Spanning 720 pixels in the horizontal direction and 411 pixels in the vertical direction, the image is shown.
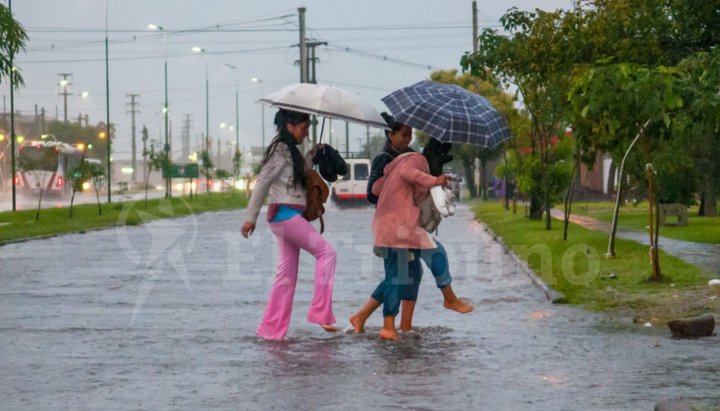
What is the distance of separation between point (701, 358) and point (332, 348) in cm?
278

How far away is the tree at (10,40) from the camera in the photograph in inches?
1126

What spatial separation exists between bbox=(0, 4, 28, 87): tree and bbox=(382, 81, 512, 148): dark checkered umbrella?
728 inches

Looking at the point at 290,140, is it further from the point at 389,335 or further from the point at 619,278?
the point at 619,278

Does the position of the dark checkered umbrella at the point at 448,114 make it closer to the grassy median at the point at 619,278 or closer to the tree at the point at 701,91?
the grassy median at the point at 619,278

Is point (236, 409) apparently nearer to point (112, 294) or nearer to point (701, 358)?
point (701, 358)

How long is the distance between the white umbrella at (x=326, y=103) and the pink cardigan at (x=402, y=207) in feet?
1.58

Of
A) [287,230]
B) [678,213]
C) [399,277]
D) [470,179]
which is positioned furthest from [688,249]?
[470,179]

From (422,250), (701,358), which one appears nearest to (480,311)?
(422,250)

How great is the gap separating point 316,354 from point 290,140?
1936 mm

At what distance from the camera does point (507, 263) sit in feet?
72.4

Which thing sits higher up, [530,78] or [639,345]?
[530,78]

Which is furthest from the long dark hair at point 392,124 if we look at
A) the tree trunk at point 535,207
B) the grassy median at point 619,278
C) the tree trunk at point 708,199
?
the tree trunk at point 708,199

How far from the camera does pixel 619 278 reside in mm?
17406

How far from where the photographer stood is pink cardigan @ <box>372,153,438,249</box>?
37.2ft
